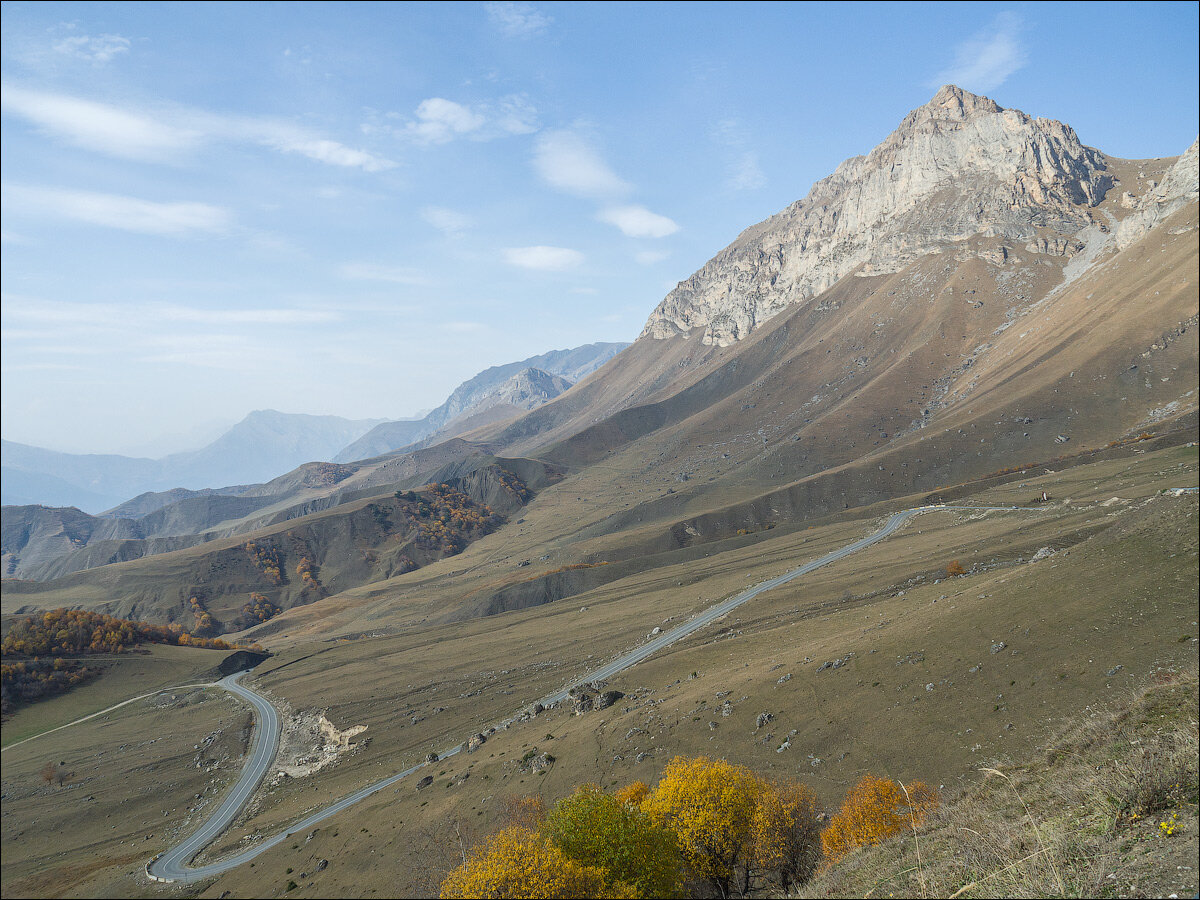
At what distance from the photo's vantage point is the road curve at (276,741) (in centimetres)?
3200

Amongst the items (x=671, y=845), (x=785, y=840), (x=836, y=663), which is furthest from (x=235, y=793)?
(x=836, y=663)

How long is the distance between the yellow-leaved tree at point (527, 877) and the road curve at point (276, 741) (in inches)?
658

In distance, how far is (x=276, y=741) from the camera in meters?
61.0

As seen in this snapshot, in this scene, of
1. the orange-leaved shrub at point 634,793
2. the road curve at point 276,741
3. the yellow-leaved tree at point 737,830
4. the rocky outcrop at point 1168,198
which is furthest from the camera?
the rocky outcrop at point 1168,198

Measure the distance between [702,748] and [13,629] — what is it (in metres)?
37.4

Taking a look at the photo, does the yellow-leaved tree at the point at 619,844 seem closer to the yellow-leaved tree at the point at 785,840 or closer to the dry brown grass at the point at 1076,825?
the yellow-leaved tree at the point at 785,840

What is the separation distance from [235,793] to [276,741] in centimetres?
1383

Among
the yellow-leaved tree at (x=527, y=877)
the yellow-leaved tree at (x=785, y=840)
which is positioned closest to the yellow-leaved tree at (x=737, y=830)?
the yellow-leaved tree at (x=785, y=840)

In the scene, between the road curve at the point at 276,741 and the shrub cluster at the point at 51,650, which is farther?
the road curve at the point at 276,741

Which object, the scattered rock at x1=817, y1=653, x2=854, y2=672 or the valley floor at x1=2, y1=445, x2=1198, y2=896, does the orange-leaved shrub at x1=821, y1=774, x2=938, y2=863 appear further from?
the scattered rock at x1=817, y1=653, x2=854, y2=672

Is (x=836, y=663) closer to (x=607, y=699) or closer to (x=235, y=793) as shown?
(x=607, y=699)

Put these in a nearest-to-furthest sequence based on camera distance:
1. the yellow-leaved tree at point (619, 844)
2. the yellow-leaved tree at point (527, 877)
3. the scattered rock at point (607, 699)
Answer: the yellow-leaved tree at point (527, 877), the yellow-leaved tree at point (619, 844), the scattered rock at point (607, 699)

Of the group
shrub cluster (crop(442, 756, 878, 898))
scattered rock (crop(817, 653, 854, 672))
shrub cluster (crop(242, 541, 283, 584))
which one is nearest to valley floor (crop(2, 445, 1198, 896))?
scattered rock (crop(817, 653, 854, 672))

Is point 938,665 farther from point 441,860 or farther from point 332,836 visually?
point 332,836
